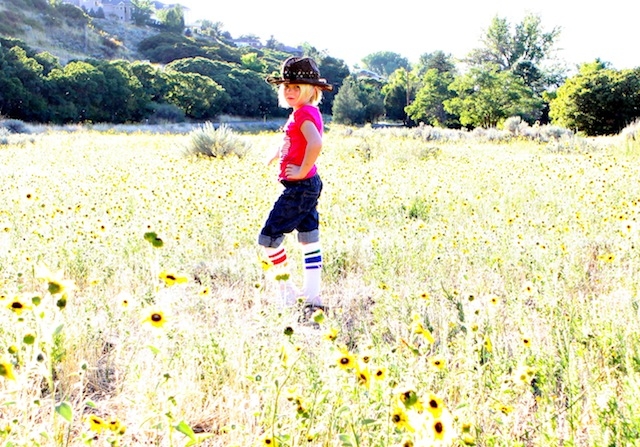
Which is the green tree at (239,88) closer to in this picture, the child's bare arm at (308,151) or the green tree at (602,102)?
the green tree at (602,102)

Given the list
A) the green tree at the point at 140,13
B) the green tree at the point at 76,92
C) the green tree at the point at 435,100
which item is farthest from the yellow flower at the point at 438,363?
the green tree at the point at 140,13

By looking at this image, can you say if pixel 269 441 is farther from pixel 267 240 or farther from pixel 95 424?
pixel 267 240

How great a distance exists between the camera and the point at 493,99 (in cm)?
3638

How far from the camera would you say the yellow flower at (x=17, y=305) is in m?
1.44

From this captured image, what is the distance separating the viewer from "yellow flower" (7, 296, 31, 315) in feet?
4.73

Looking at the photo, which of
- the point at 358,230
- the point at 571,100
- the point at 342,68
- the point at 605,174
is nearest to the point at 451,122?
the point at 571,100

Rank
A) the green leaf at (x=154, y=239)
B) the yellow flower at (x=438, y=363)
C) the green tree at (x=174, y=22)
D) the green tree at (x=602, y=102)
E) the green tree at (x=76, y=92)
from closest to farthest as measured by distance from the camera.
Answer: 1. the green leaf at (x=154, y=239)
2. the yellow flower at (x=438, y=363)
3. the green tree at (x=602, y=102)
4. the green tree at (x=76, y=92)
5. the green tree at (x=174, y=22)

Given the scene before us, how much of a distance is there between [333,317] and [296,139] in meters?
1.05

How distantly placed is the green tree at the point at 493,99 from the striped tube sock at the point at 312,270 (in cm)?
3504

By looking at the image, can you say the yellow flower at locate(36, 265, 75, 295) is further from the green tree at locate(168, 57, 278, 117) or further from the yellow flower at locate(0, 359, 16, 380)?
the green tree at locate(168, 57, 278, 117)

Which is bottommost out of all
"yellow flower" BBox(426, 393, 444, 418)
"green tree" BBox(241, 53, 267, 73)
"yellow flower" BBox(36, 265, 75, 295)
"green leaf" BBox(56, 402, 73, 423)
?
"yellow flower" BBox(426, 393, 444, 418)

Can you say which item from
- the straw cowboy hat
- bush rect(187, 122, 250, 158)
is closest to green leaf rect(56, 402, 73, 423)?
the straw cowboy hat

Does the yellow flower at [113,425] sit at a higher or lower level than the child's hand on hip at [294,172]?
lower

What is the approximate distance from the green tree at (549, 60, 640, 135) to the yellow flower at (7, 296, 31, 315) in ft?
108
